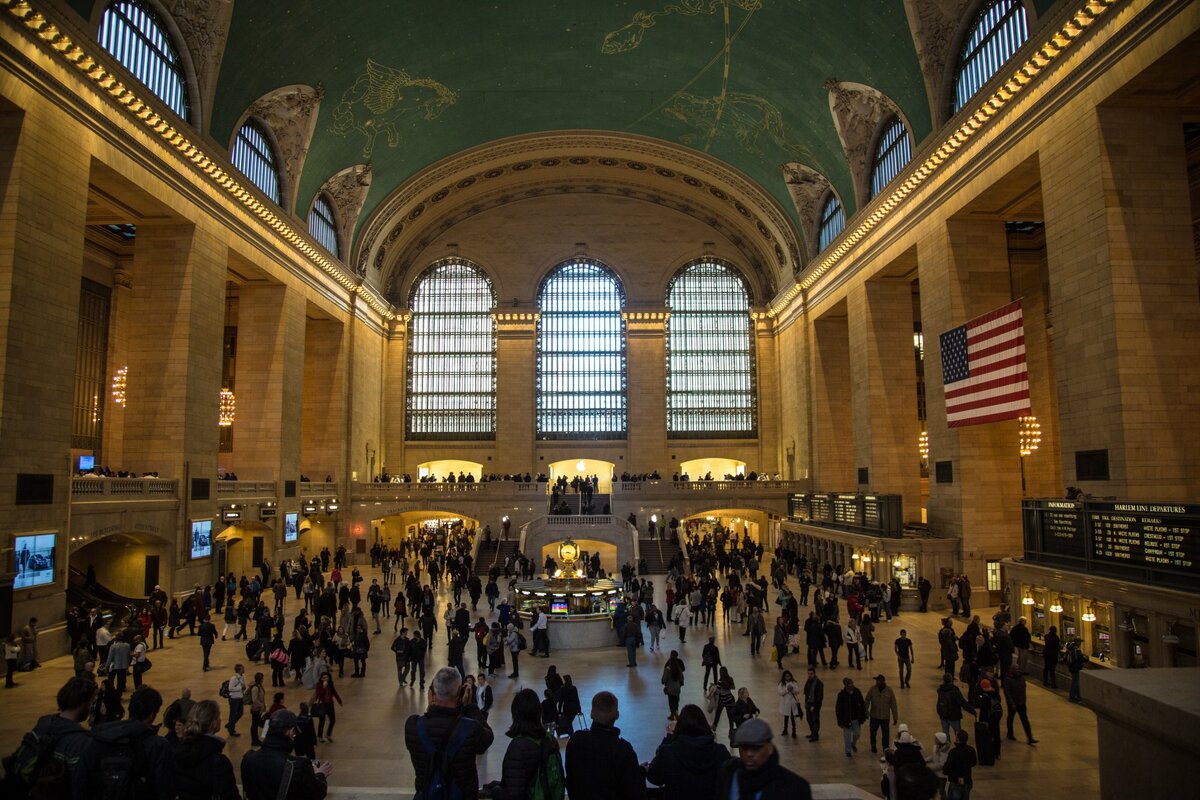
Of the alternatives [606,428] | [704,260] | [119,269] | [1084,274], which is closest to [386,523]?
[606,428]

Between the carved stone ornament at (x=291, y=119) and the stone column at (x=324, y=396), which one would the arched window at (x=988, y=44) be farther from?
the stone column at (x=324, y=396)

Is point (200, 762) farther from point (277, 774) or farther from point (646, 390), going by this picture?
point (646, 390)

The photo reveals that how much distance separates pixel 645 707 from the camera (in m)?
11.4

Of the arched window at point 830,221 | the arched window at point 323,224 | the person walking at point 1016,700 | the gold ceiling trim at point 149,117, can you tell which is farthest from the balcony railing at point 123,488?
the arched window at point 830,221

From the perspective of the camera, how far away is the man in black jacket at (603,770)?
388 cm

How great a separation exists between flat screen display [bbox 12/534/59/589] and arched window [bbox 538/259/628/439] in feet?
87.5

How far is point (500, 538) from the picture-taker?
30.8m

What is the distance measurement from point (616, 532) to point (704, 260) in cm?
1760

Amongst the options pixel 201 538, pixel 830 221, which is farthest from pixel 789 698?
pixel 830 221

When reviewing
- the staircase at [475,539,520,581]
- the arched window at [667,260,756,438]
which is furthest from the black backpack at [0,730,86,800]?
the arched window at [667,260,756,438]

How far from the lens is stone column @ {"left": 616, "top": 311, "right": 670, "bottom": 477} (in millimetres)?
39594

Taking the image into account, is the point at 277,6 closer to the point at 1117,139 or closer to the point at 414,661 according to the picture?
the point at 414,661

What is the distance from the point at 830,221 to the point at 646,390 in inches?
497

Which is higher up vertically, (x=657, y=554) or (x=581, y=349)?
(x=581, y=349)
